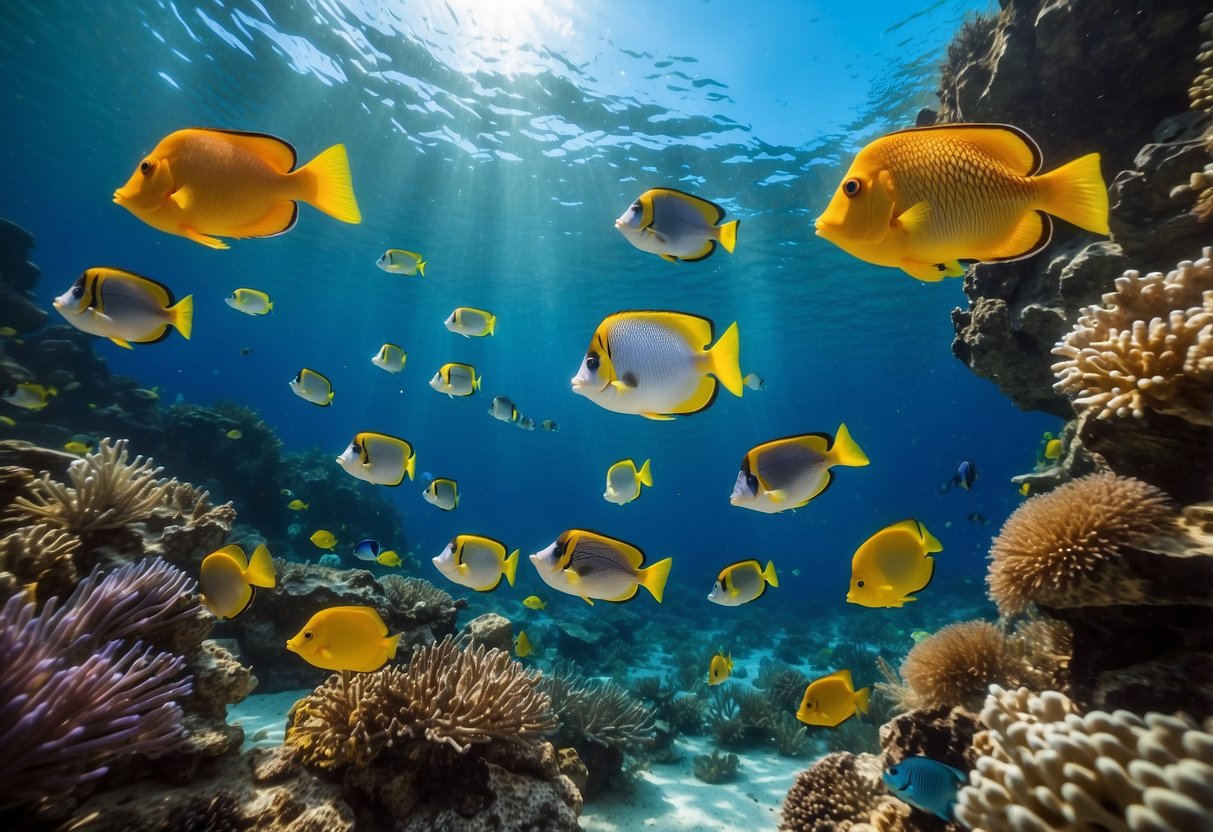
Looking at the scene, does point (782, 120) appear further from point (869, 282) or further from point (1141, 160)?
point (1141, 160)

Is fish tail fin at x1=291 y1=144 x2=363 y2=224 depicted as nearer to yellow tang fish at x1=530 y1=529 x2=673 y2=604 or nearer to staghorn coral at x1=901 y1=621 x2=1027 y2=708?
yellow tang fish at x1=530 y1=529 x2=673 y2=604

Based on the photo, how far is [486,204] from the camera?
24234mm

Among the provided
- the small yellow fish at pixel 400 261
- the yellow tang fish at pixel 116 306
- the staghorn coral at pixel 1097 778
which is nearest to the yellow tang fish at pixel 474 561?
the yellow tang fish at pixel 116 306

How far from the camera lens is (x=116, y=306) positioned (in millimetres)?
3176

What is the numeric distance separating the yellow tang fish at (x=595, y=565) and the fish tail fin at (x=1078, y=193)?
245 cm

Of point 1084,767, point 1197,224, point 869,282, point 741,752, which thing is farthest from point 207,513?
→ point 869,282

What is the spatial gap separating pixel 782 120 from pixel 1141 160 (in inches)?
585

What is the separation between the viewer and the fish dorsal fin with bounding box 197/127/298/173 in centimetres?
249

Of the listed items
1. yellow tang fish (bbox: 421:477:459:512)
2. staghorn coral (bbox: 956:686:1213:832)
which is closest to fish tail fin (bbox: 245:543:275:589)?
yellow tang fish (bbox: 421:477:459:512)

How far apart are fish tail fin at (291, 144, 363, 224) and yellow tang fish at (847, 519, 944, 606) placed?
3.68 metres

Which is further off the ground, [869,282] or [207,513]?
[869,282]

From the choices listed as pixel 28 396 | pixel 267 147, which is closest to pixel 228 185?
pixel 267 147

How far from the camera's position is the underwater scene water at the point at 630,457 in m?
2.48

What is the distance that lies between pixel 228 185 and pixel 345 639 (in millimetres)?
2808
